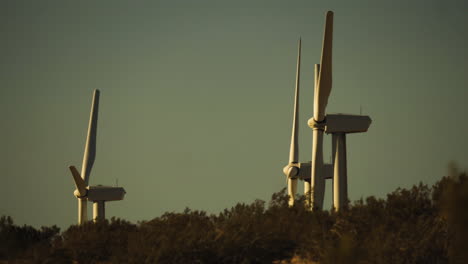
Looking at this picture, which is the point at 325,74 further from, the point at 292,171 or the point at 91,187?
the point at 91,187

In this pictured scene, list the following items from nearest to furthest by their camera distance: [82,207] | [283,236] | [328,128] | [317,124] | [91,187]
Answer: [283,236] < [317,124] < [328,128] < [82,207] < [91,187]

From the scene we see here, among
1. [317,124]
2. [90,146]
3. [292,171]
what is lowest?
[317,124]

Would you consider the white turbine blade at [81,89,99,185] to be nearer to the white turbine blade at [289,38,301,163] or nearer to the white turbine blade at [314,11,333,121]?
the white turbine blade at [289,38,301,163]

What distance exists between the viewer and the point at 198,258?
2622cm

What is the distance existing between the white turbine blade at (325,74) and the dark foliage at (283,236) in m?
15.4

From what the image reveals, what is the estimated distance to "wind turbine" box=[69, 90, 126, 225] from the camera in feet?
259

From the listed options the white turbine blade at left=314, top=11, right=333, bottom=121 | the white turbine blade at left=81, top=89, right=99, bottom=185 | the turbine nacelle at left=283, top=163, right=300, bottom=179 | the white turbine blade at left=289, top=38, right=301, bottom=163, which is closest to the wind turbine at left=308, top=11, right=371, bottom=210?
the white turbine blade at left=314, top=11, right=333, bottom=121

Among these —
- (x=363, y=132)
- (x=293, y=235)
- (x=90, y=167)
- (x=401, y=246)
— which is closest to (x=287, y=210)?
(x=293, y=235)

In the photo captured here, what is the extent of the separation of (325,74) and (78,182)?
3990cm

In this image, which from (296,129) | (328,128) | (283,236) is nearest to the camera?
(283,236)

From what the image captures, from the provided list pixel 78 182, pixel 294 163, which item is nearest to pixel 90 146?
pixel 78 182

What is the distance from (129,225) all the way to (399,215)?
14.2 metres

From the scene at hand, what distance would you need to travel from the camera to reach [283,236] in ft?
90.3

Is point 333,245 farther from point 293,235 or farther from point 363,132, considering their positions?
point 363,132
